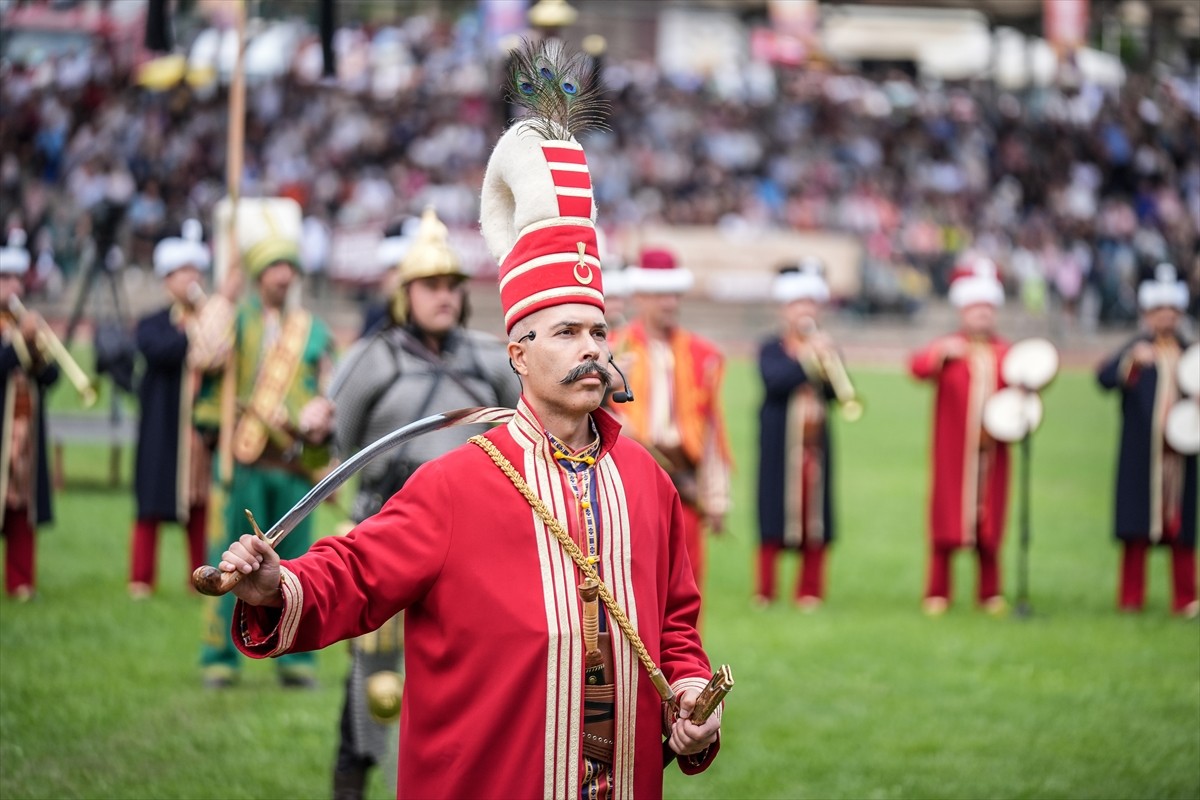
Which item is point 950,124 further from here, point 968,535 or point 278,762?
point 278,762

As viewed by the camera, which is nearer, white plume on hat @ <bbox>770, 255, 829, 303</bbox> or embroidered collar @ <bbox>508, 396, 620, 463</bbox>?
embroidered collar @ <bbox>508, 396, 620, 463</bbox>

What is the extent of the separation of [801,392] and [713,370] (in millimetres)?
2017

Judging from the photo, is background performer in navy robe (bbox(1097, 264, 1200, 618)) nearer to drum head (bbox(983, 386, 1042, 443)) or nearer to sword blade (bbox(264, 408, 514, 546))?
drum head (bbox(983, 386, 1042, 443))

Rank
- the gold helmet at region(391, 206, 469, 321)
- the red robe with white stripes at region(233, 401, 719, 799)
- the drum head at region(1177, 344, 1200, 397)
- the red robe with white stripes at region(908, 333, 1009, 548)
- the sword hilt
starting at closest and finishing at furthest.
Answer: the sword hilt, the red robe with white stripes at region(233, 401, 719, 799), the gold helmet at region(391, 206, 469, 321), the drum head at region(1177, 344, 1200, 397), the red robe with white stripes at region(908, 333, 1009, 548)

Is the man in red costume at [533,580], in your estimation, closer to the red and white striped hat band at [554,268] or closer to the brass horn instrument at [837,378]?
the red and white striped hat band at [554,268]

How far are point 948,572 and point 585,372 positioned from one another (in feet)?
25.5

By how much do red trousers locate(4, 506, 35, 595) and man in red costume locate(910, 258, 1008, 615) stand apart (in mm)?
5906

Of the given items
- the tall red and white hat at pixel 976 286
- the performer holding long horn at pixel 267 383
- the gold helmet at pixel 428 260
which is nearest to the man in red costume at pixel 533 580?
the gold helmet at pixel 428 260

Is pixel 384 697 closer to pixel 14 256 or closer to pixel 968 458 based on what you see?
pixel 14 256

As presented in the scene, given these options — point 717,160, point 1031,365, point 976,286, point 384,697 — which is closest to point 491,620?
point 384,697

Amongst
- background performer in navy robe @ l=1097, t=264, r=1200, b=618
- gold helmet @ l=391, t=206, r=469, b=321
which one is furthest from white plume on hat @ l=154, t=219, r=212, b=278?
background performer in navy robe @ l=1097, t=264, r=1200, b=618

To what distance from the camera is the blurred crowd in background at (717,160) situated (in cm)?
2969

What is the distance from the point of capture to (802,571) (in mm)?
11141

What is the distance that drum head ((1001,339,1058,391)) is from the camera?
10.7 metres
